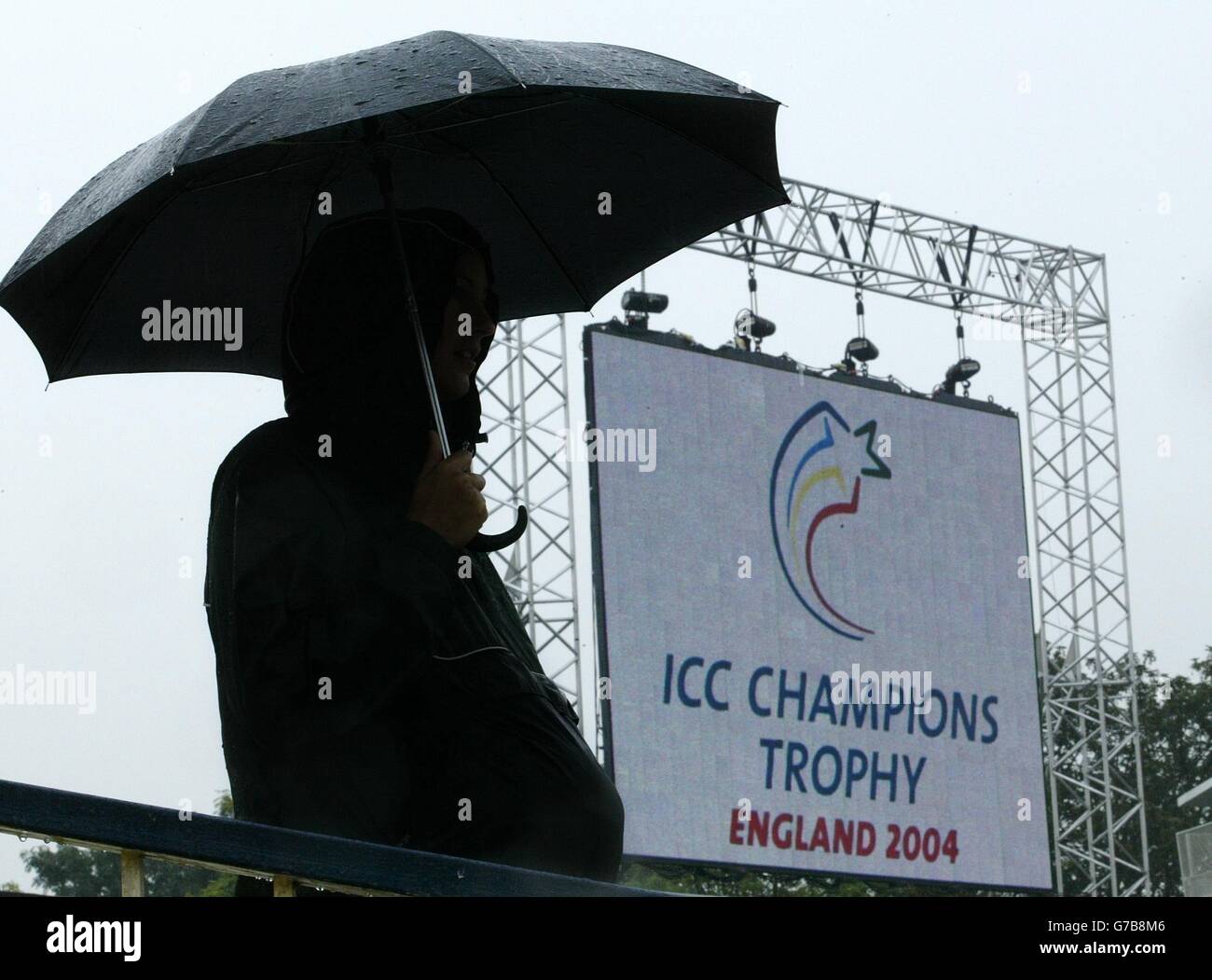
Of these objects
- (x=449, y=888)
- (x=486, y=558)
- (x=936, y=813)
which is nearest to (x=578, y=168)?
(x=486, y=558)

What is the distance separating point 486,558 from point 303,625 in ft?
1.23

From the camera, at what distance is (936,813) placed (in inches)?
606

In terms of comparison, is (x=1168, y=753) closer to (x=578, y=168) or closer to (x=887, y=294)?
(x=887, y=294)

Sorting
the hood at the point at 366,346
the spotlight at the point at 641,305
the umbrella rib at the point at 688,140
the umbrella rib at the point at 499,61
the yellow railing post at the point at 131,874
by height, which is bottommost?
Result: the yellow railing post at the point at 131,874

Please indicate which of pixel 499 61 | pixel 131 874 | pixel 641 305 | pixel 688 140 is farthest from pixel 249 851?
pixel 641 305

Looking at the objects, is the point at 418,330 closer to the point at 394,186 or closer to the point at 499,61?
the point at 499,61

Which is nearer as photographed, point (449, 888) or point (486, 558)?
point (449, 888)

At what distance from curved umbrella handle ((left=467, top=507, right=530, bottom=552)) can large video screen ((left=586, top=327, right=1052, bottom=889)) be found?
10.4 metres

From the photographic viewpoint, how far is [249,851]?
1.79 m

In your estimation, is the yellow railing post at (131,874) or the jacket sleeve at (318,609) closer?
the yellow railing post at (131,874)

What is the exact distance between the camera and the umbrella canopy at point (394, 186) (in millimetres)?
2568

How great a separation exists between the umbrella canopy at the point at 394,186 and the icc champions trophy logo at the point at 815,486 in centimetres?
1151

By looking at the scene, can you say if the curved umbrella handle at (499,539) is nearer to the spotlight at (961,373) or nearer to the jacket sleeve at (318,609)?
the jacket sleeve at (318,609)

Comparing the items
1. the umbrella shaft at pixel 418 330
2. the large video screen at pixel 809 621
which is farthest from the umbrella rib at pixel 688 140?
the large video screen at pixel 809 621
